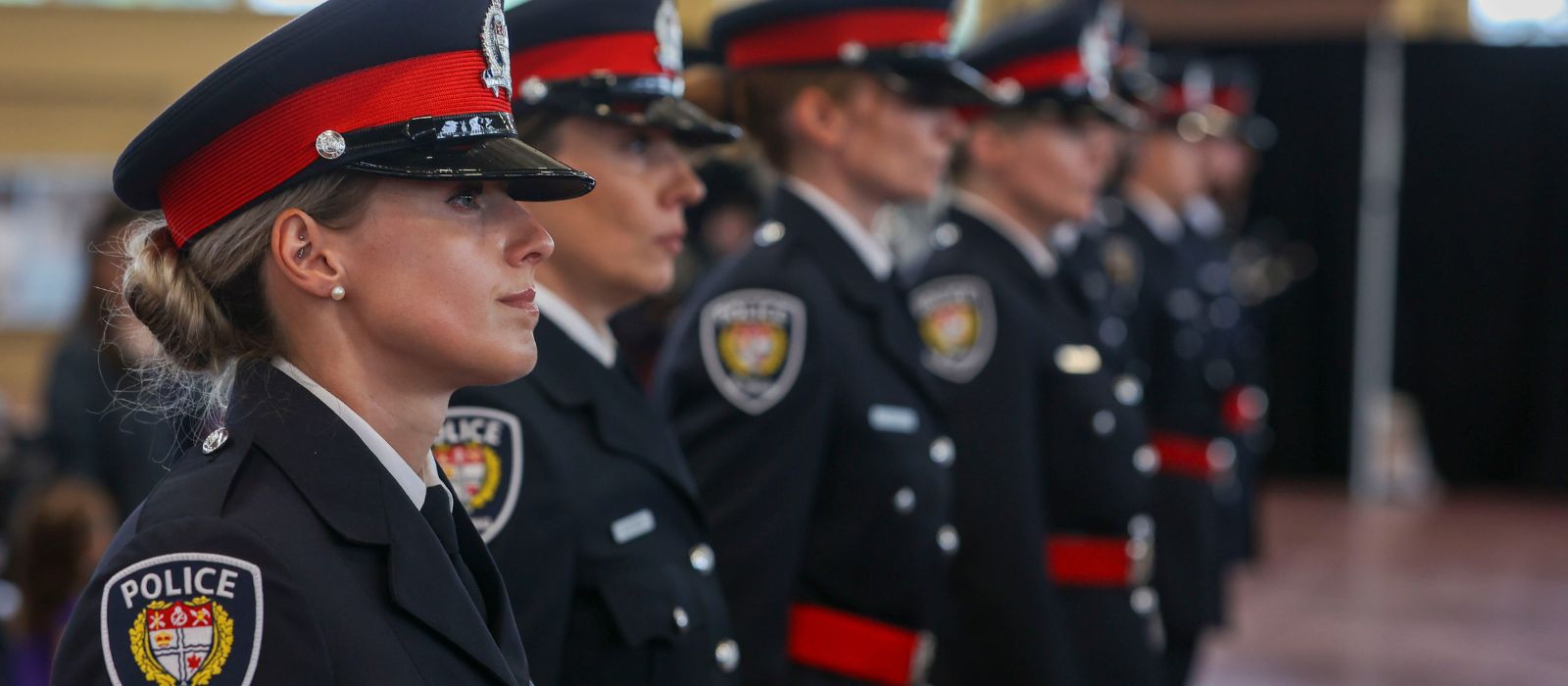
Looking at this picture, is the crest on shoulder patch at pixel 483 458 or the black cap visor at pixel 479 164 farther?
the crest on shoulder patch at pixel 483 458

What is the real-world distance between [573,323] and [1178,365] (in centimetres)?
291

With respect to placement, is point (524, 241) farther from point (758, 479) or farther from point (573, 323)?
point (758, 479)

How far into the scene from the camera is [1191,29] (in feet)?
30.0

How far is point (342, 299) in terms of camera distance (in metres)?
1.18

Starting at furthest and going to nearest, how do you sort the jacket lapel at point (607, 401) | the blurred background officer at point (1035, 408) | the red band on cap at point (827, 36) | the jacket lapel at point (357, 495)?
the blurred background officer at point (1035, 408) → the red band on cap at point (827, 36) → the jacket lapel at point (607, 401) → the jacket lapel at point (357, 495)

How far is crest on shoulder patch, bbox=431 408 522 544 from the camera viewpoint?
5.08 ft

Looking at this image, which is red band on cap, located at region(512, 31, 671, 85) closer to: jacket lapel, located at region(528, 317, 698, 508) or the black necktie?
jacket lapel, located at region(528, 317, 698, 508)

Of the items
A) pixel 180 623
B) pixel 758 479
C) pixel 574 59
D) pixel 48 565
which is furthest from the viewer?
pixel 48 565

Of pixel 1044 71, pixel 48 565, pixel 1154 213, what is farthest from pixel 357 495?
pixel 1154 213

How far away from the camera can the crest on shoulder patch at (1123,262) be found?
440 cm

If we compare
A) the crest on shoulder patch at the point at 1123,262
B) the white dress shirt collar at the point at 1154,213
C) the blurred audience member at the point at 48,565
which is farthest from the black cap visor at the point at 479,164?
the white dress shirt collar at the point at 1154,213

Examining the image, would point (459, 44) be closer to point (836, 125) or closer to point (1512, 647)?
point (836, 125)

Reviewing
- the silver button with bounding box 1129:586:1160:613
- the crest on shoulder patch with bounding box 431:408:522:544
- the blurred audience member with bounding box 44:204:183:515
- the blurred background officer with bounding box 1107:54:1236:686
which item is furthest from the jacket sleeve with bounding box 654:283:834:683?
the blurred background officer with bounding box 1107:54:1236:686

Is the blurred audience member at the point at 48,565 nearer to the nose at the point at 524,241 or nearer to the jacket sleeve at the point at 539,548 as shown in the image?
the jacket sleeve at the point at 539,548
